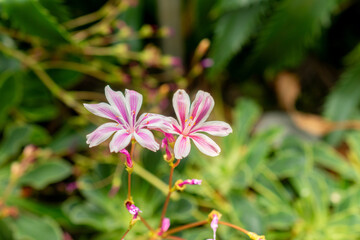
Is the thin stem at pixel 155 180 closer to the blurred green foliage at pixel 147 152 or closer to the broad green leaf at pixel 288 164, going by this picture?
the blurred green foliage at pixel 147 152

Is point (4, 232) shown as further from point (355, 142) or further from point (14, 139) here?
point (355, 142)

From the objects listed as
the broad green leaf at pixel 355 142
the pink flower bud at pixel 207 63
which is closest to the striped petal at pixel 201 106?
the pink flower bud at pixel 207 63

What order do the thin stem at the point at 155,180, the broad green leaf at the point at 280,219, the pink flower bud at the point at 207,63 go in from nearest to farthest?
the thin stem at the point at 155,180, the broad green leaf at the point at 280,219, the pink flower bud at the point at 207,63

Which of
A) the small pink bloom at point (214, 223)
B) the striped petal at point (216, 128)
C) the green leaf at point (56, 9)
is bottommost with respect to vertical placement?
the small pink bloom at point (214, 223)

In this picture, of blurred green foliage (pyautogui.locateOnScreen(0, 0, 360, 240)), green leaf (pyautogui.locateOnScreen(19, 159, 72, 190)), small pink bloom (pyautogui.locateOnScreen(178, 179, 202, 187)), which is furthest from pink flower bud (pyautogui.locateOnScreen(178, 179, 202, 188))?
green leaf (pyautogui.locateOnScreen(19, 159, 72, 190))

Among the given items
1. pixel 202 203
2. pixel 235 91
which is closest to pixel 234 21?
pixel 235 91
